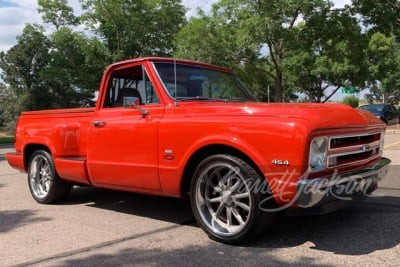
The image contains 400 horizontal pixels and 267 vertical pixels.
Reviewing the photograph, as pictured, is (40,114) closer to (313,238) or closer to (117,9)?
(313,238)

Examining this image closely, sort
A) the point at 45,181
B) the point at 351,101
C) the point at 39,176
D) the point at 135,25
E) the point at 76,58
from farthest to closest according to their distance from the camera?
the point at 351,101 → the point at 76,58 → the point at 135,25 → the point at 39,176 → the point at 45,181

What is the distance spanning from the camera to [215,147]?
395cm

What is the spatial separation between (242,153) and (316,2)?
14896 millimetres

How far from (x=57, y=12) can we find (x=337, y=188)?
1141 inches

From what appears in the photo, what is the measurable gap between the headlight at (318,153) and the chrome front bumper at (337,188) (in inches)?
4.2

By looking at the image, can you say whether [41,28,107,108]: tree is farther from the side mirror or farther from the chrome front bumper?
the chrome front bumper

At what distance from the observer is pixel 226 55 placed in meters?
19.8

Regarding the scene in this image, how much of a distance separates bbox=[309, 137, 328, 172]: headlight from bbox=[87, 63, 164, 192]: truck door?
5.46 feet

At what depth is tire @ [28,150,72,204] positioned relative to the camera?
5738 millimetres

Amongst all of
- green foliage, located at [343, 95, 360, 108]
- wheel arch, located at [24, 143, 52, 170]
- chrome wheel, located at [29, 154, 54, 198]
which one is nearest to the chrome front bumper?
chrome wheel, located at [29, 154, 54, 198]

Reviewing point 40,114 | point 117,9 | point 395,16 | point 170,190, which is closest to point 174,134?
point 170,190

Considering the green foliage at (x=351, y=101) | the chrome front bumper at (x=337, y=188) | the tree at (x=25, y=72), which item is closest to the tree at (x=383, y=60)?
the green foliage at (x=351, y=101)

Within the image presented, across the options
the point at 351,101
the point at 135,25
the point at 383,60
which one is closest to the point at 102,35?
the point at 135,25

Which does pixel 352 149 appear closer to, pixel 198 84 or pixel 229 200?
pixel 229 200
